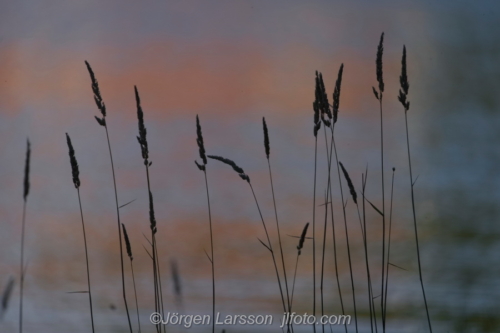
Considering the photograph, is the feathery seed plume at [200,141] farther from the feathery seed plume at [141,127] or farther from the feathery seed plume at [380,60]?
the feathery seed plume at [380,60]

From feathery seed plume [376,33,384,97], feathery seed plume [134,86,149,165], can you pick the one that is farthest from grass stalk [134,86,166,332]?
feathery seed plume [376,33,384,97]

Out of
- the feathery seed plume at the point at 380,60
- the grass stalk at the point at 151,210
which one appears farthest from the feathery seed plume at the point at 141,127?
the feathery seed plume at the point at 380,60

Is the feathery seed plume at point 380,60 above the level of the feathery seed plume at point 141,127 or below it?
above

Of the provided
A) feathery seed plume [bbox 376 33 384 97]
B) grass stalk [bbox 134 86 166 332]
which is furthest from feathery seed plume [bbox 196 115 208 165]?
feathery seed plume [bbox 376 33 384 97]

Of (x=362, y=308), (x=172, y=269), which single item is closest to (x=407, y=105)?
(x=362, y=308)

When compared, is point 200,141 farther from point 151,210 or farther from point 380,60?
point 380,60

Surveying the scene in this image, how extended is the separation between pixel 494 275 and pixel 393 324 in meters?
0.67

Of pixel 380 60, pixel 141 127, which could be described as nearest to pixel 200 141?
pixel 141 127

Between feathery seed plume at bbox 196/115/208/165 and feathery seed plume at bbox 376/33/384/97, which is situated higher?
feathery seed plume at bbox 376/33/384/97

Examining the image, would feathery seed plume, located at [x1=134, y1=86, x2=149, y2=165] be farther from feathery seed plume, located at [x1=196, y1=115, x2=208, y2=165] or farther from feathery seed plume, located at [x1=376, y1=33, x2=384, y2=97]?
feathery seed plume, located at [x1=376, y1=33, x2=384, y2=97]

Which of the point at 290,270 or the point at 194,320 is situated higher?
the point at 290,270

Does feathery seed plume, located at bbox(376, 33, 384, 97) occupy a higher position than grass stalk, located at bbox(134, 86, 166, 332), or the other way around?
feathery seed plume, located at bbox(376, 33, 384, 97)

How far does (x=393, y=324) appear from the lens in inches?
84.9

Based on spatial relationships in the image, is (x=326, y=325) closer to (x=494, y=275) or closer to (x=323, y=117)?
(x=323, y=117)
